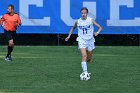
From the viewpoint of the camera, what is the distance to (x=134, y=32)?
99.9ft

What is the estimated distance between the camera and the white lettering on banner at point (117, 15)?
30.4m

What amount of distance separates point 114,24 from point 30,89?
1894cm

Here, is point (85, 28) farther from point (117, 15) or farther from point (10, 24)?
point (117, 15)

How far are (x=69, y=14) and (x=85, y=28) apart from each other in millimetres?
15926

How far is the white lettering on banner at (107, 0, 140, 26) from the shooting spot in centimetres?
3036

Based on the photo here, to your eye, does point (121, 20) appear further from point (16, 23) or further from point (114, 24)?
point (16, 23)

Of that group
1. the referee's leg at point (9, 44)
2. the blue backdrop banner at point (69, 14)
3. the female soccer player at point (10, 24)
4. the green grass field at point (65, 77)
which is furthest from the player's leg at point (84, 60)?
the blue backdrop banner at point (69, 14)

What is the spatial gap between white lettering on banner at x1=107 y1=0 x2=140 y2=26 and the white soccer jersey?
616 inches

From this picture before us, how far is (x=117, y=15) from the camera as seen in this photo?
3048 cm

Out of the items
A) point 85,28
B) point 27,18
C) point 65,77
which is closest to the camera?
point 65,77

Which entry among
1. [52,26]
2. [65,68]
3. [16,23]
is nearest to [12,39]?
[16,23]

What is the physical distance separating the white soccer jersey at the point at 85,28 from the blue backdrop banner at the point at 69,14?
50.5ft

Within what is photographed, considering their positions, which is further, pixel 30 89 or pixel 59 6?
pixel 59 6

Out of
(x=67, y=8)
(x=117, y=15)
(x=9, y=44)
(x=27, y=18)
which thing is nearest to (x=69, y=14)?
(x=67, y=8)
